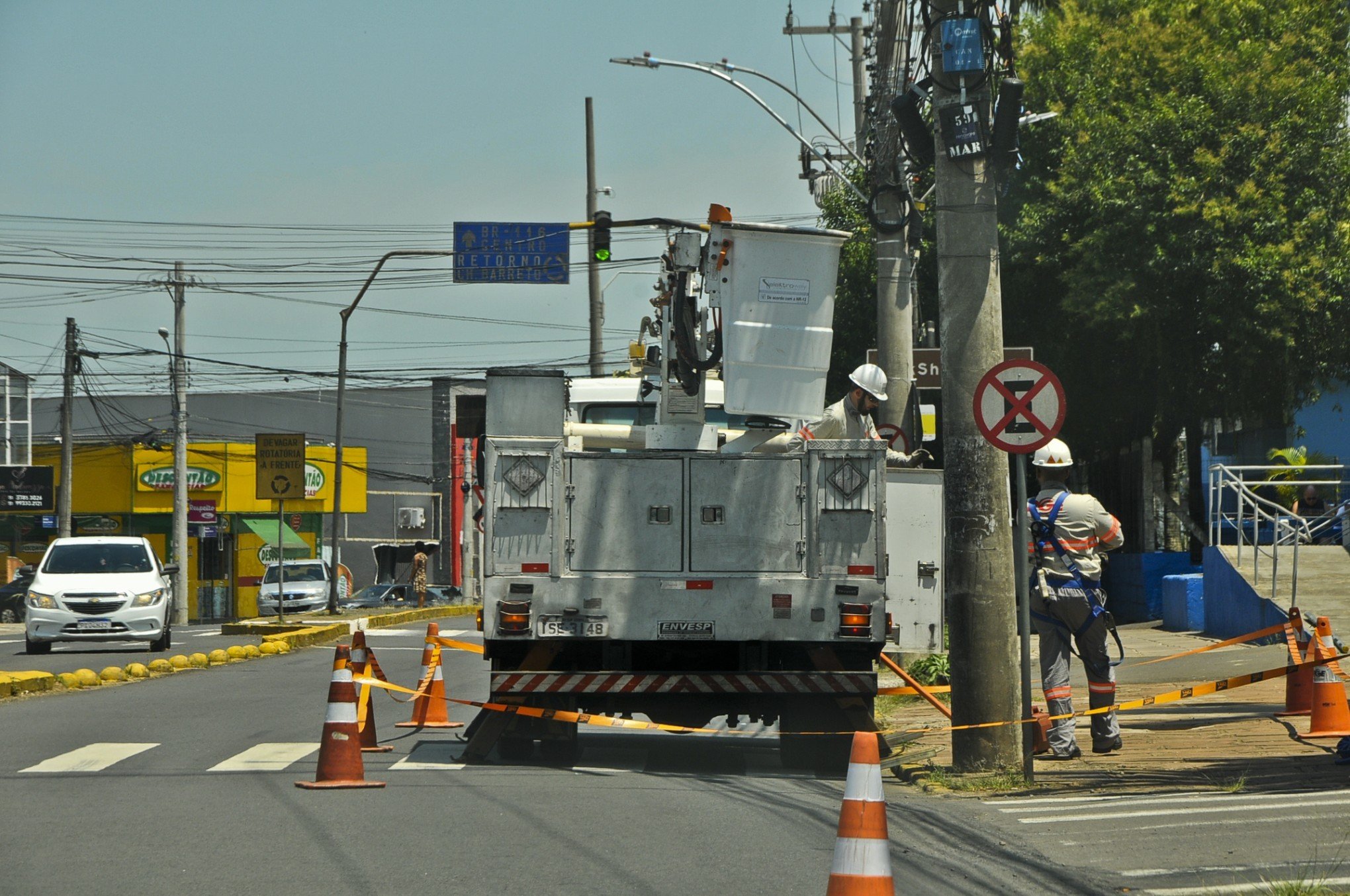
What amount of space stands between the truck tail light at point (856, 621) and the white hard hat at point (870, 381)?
1.45 meters

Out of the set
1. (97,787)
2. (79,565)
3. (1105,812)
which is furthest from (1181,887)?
(79,565)

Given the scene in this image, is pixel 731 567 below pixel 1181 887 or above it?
above

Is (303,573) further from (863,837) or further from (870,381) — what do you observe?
(863,837)

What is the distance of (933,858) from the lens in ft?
23.4

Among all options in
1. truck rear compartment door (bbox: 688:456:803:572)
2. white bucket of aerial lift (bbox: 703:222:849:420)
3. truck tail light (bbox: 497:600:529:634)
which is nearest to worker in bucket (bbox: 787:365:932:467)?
white bucket of aerial lift (bbox: 703:222:849:420)

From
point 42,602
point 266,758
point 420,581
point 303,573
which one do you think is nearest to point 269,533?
point 303,573

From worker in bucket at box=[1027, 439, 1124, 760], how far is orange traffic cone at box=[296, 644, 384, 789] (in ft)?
14.2

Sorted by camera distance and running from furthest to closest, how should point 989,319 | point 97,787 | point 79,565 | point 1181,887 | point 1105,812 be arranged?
point 79,565 < point 989,319 < point 97,787 < point 1105,812 < point 1181,887

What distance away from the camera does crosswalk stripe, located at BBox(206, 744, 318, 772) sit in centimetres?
1003

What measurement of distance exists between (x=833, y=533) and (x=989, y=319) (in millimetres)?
1661

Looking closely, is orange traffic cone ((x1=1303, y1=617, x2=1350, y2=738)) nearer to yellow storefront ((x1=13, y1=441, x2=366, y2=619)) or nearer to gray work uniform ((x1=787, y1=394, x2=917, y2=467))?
gray work uniform ((x1=787, y1=394, x2=917, y2=467))

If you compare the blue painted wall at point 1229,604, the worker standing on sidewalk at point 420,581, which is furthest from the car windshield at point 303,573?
the blue painted wall at point 1229,604

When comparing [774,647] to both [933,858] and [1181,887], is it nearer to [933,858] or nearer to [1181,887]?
[933,858]

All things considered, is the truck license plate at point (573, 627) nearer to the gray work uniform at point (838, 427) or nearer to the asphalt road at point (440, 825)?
the asphalt road at point (440, 825)
